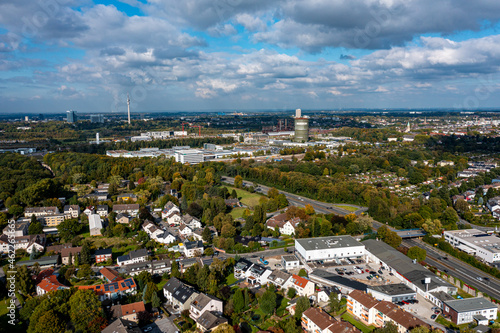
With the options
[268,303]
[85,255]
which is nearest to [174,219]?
[85,255]

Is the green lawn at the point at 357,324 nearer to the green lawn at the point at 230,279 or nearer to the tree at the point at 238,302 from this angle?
the tree at the point at 238,302

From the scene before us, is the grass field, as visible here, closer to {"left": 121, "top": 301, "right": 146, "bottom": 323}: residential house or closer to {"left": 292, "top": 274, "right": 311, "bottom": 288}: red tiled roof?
{"left": 292, "top": 274, "right": 311, "bottom": 288}: red tiled roof

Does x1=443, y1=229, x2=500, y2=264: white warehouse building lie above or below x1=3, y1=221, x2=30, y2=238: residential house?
below

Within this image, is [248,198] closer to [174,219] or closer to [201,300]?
[174,219]

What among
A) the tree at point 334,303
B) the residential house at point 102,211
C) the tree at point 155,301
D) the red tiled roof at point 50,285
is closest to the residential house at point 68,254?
the red tiled roof at point 50,285

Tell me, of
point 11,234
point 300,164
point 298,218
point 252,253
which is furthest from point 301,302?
point 300,164

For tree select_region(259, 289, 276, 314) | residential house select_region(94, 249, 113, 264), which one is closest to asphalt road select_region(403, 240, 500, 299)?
tree select_region(259, 289, 276, 314)
